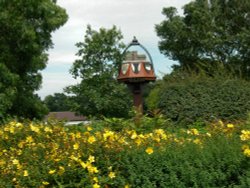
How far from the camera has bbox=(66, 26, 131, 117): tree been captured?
31.8 m

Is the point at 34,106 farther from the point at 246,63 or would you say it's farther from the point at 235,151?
the point at 235,151

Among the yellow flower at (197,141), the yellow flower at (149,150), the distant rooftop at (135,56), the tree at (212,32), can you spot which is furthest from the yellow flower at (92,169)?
the tree at (212,32)

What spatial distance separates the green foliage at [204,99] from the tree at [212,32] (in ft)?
59.4

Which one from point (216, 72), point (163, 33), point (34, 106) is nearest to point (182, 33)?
point (163, 33)

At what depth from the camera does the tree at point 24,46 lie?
18531mm

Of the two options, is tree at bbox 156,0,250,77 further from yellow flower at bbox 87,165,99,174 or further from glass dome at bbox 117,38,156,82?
yellow flower at bbox 87,165,99,174

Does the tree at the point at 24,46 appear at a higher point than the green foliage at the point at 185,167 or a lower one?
higher

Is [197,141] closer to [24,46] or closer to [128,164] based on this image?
[128,164]

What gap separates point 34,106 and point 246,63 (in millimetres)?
14037

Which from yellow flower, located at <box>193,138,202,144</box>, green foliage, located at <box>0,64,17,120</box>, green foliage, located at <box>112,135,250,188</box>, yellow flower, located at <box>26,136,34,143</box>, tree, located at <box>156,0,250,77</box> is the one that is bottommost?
green foliage, located at <box>112,135,250,188</box>

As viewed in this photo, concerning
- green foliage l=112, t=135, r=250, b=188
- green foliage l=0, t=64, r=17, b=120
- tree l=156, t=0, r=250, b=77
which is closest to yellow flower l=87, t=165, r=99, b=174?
green foliage l=112, t=135, r=250, b=188

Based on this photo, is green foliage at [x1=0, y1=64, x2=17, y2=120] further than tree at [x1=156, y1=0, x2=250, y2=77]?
No

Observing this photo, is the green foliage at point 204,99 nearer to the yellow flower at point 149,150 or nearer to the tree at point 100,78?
the yellow flower at point 149,150

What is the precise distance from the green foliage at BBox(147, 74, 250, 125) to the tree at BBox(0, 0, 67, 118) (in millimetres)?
8190
